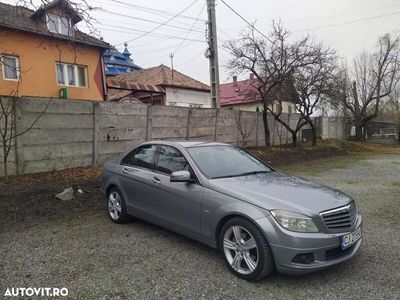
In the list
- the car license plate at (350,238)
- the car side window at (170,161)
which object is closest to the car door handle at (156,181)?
the car side window at (170,161)

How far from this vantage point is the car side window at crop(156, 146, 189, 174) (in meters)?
4.60

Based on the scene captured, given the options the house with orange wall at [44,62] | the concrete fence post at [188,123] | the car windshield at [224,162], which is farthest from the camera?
the house with orange wall at [44,62]

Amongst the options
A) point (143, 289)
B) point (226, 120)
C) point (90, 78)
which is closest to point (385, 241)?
point (143, 289)

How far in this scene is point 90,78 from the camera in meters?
18.1

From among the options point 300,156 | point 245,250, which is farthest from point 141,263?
point 300,156

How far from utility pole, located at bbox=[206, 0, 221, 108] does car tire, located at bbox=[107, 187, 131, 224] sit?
9948 mm

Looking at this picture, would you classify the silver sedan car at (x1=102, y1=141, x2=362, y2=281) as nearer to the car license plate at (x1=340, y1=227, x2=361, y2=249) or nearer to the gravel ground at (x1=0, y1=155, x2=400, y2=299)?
the car license plate at (x1=340, y1=227, x2=361, y2=249)

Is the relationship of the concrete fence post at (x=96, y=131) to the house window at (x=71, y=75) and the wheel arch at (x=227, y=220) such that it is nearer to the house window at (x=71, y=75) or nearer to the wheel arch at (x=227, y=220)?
the wheel arch at (x=227, y=220)

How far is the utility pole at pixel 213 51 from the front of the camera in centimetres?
1466

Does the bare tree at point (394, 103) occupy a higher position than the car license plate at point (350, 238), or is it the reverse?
the bare tree at point (394, 103)

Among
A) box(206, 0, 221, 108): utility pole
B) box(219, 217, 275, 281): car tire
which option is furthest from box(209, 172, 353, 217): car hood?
box(206, 0, 221, 108): utility pole

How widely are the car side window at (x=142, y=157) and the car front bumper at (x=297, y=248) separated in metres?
2.33

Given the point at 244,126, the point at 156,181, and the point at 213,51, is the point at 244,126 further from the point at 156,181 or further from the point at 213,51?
the point at 156,181

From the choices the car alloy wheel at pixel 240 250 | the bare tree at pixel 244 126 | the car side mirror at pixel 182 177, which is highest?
the bare tree at pixel 244 126
